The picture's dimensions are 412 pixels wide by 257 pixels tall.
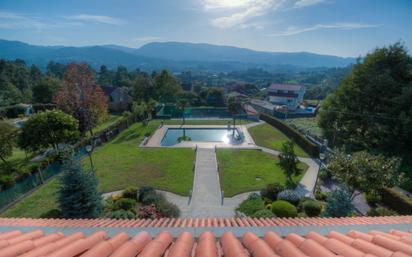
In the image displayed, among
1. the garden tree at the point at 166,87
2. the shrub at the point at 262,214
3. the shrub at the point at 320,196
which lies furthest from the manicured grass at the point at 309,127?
the garden tree at the point at 166,87

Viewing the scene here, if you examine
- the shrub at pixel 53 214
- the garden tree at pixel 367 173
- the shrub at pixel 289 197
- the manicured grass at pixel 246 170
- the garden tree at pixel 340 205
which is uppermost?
the garden tree at pixel 367 173

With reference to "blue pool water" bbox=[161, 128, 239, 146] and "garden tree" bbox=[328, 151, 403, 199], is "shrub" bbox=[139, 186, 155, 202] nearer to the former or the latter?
"garden tree" bbox=[328, 151, 403, 199]

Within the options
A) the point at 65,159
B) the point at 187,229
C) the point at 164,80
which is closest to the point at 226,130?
the point at 164,80

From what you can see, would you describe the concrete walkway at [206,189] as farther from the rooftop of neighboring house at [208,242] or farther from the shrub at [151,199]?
the rooftop of neighboring house at [208,242]

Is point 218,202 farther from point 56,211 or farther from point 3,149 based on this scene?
point 3,149

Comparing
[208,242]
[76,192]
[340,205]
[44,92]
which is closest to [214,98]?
[44,92]

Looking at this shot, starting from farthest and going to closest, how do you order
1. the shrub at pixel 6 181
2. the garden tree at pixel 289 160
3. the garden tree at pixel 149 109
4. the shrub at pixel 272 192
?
the garden tree at pixel 149 109
the garden tree at pixel 289 160
the shrub at pixel 272 192
the shrub at pixel 6 181

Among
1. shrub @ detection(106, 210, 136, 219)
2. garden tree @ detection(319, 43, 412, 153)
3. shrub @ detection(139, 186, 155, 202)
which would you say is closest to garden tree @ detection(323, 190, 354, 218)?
shrub @ detection(106, 210, 136, 219)
